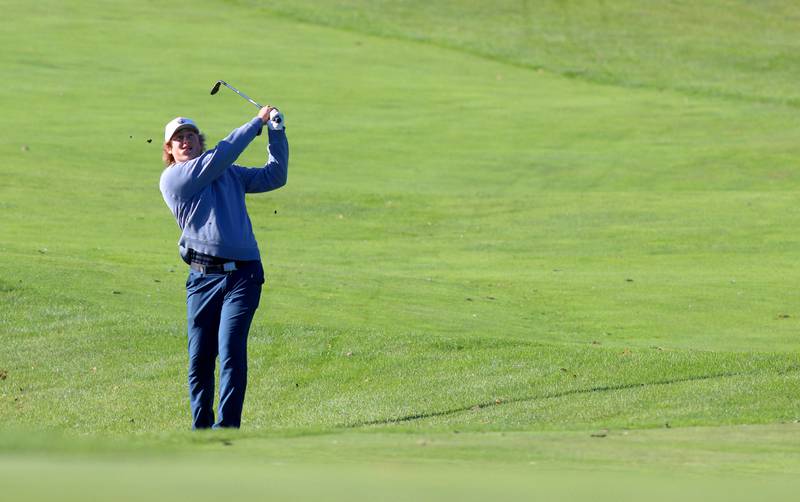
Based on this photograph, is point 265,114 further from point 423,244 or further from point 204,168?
point 423,244

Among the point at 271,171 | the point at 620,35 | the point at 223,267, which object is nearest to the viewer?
the point at 223,267

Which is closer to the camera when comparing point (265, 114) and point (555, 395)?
point (265, 114)

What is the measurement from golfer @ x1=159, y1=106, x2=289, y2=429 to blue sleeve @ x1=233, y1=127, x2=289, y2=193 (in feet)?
0.23

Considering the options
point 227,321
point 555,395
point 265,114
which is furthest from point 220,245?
point 555,395

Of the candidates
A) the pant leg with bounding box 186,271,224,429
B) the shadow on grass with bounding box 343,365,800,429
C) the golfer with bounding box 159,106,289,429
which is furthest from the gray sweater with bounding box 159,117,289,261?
the shadow on grass with bounding box 343,365,800,429

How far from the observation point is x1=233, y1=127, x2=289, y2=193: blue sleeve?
1030 cm

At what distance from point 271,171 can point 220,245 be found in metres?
0.78

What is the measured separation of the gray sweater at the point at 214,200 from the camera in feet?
32.2

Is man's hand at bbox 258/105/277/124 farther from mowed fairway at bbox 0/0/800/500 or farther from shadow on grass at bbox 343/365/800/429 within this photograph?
shadow on grass at bbox 343/365/800/429

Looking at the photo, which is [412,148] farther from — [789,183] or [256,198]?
[789,183]

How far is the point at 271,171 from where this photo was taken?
10.3 meters

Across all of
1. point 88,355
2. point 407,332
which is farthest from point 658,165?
point 88,355

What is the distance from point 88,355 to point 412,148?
19.8m

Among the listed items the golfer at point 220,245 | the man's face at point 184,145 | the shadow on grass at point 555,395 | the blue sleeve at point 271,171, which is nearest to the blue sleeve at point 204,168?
the golfer at point 220,245
